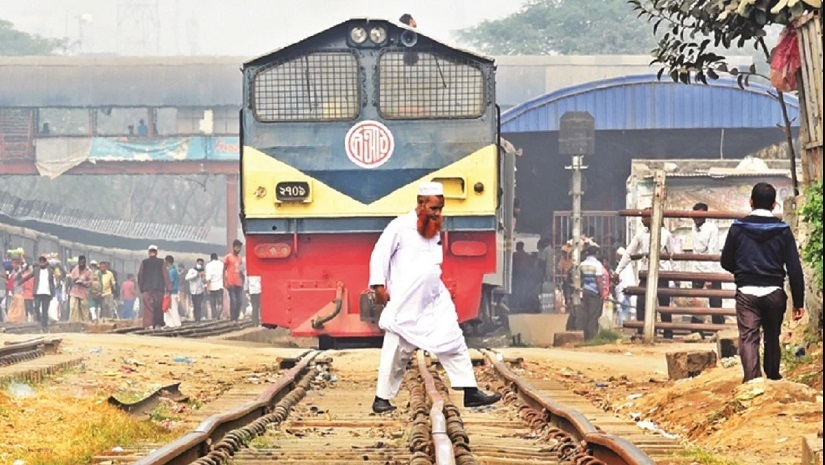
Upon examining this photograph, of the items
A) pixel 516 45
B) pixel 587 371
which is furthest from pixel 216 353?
pixel 516 45

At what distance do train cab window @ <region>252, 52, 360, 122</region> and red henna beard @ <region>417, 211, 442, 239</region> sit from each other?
21.1 ft

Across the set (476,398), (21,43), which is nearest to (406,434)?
(476,398)

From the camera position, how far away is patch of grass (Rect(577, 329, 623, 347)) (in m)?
19.3

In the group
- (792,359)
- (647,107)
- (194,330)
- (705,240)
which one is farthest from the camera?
(647,107)

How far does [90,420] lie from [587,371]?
6.66m

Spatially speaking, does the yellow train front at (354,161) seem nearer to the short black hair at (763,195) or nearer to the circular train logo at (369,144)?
the circular train logo at (369,144)

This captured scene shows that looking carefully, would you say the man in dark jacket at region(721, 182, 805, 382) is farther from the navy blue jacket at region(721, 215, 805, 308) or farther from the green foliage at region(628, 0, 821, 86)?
the green foliage at region(628, 0, 821, 86)

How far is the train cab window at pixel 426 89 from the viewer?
607 inches

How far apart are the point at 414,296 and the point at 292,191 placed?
6.03m

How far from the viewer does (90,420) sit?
9.14 m

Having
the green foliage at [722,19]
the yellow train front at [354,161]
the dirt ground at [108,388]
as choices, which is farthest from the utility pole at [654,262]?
the green foliage at [722,19]

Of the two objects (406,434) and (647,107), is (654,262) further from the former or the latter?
(647,107)

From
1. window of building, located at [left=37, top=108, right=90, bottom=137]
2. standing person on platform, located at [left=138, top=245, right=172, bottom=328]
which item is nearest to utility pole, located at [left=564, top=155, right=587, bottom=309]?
standing person on platform, located at [left=138, top=245, right=172, bottom=328]

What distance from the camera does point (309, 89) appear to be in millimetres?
15641
